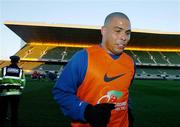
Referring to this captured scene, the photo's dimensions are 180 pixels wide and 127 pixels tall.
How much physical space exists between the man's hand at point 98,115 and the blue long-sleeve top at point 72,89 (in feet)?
0.20

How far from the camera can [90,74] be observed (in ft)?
9.39

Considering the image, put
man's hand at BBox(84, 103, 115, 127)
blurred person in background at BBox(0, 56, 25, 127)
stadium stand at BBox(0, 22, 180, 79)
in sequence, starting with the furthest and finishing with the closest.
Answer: stadium stand at BBox(0, 22, 180, 79) → blurred person in background at BBox(0, 56, 25, 127) → man's hand at BBox(84, 103, 115, 127)

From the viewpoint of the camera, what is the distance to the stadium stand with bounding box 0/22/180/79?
5859 centimetres

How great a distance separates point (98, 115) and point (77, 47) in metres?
63.5

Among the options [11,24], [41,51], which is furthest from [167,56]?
[11,24]

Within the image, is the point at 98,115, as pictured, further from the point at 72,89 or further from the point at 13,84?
the point at 13,84

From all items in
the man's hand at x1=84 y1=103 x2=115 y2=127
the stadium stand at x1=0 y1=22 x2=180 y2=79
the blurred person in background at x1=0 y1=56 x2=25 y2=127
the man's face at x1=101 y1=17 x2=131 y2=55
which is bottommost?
the stadium stand at x1=0 y1=22 x2=180 y2=79

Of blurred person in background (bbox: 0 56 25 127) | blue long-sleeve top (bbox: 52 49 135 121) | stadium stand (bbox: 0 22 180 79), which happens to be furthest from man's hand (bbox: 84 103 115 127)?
stadium stand (bbox: 0 22 180 79)

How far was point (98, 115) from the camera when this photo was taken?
100 inches

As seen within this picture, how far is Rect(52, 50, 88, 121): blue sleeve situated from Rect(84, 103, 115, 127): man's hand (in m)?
0.06

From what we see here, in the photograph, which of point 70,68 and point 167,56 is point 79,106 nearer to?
point 70,68

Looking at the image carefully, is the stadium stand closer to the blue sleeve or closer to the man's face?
the man's face

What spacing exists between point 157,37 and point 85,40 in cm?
1346

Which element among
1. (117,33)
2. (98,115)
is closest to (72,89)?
(98,115)
